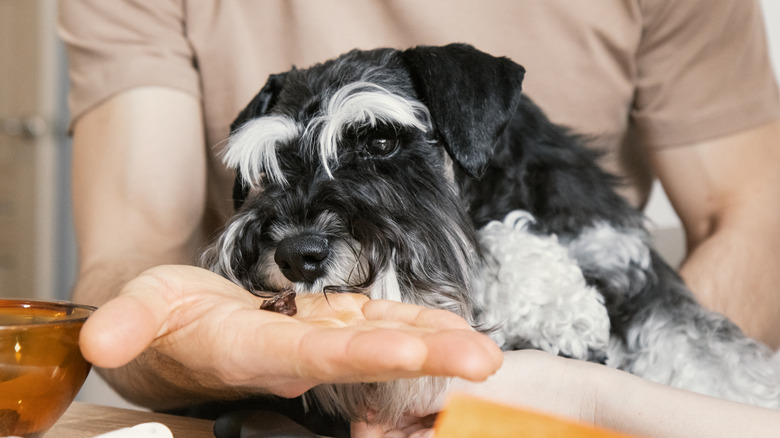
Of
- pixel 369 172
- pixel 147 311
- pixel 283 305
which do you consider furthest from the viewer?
pixel 369 172

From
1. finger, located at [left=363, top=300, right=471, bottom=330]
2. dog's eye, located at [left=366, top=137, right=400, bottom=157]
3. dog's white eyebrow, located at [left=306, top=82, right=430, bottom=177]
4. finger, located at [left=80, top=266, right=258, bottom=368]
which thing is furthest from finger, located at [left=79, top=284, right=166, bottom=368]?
dog's eye, located at [left=366, top=137, right=400, bottom=157]

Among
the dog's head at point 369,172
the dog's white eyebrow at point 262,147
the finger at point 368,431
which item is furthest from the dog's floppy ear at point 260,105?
the finger at point 368,431

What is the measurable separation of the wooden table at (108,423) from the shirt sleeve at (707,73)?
1.72 m

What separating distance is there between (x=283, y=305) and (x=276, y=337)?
7.1 inches

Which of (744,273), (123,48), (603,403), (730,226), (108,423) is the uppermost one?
(123,48)

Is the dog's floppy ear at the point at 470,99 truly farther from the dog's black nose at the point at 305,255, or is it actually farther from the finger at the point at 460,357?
the finger at the point at 460,357

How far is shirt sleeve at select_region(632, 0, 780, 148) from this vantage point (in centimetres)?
202

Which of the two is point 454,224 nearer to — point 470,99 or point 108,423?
point 470,99

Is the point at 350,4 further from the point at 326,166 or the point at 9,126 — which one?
the point at 9,126

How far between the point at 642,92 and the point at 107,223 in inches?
66.0

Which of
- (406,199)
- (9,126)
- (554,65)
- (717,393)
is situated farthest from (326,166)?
(9,126)

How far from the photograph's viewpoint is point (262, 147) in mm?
1314

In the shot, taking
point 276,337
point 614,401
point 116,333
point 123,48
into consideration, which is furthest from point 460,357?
point 123,48

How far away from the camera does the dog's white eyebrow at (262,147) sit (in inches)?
51.4
